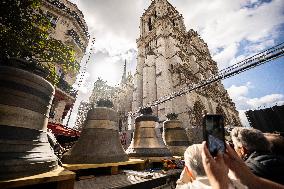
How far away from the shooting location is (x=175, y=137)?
8.30 meters

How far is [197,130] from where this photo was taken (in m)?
15.8

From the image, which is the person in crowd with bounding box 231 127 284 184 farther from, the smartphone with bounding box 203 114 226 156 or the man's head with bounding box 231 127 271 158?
the smartphone with bounding box 203 114 226 156

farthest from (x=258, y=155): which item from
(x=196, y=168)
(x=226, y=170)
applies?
(x=226, y=170)

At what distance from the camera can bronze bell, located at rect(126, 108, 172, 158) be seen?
5648mm

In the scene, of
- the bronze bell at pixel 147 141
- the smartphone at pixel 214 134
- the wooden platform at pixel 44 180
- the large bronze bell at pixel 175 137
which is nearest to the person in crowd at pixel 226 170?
the smartphone at pixel 214 134

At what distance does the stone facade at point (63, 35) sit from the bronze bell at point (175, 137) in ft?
37.5

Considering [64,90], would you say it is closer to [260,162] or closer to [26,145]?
[26,145]

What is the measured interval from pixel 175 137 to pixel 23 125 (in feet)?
22.8

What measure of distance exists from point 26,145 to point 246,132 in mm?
3201

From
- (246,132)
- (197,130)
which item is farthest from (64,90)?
(246,132)

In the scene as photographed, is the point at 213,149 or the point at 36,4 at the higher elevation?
the point at 36,4

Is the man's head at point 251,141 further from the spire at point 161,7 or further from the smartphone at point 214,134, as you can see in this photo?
the spire at point 161,7

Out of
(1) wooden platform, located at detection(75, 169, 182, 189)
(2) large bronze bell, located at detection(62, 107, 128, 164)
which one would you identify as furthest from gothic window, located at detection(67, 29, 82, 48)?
(1) wooden platform, located at detection(75, 169, 182, 189)

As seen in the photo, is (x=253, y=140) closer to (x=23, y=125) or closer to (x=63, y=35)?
(x=23, y=125)
